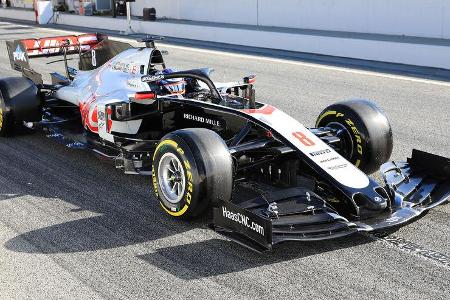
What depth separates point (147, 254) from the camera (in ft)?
15.6

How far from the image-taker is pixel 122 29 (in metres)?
24.8

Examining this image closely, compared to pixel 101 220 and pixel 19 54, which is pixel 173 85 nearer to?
→ pixel 101 220

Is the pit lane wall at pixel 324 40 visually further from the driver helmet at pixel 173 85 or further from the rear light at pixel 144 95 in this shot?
the rear light at pixel 144 95

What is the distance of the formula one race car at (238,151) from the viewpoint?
484 centimetres

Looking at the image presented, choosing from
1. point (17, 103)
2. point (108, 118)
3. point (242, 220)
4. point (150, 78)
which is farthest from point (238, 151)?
point (17, 103)

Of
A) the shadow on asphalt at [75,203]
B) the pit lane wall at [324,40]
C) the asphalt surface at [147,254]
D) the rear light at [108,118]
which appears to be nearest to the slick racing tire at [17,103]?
the shadow on asphalt at [75,203]

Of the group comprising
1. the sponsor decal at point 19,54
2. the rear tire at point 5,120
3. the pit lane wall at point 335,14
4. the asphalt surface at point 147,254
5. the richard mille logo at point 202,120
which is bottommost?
the asphalt surface at point 147,254

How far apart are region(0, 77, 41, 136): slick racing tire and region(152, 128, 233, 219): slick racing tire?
3374 mm

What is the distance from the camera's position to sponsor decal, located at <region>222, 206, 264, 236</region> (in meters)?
4.48

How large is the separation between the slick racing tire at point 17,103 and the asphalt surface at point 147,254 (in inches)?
35.8

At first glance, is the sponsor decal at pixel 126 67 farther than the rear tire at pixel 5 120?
No

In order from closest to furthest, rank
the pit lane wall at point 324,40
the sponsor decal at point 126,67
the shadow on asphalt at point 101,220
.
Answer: the shadow on asphalt at point 101,220
the sponsor decal at point 126,67
the pit lane wall at point 324,40

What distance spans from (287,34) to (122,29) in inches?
363

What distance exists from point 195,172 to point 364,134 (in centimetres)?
193
